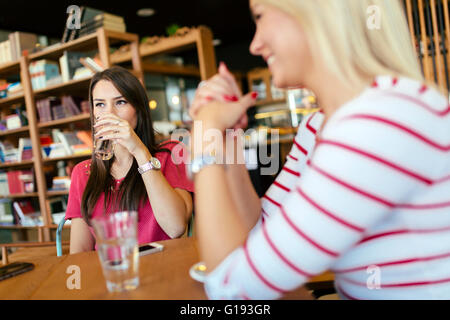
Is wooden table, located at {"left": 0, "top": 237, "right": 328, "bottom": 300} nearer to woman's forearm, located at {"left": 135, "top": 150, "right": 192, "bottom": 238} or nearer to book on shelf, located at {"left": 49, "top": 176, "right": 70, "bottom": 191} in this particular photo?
woman's forearm, located at {"left": 135, "top": 150, "right": 192, "bottom": 238}

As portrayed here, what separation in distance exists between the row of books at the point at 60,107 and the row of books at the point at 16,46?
0.67 metres

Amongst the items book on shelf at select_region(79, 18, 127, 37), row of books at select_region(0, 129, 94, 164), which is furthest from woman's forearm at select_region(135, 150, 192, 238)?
book on shelf at select_region(79, 18, 127, 37)

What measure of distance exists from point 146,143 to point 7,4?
5.04 m

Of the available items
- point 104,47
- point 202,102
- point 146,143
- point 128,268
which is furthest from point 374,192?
point 104,47

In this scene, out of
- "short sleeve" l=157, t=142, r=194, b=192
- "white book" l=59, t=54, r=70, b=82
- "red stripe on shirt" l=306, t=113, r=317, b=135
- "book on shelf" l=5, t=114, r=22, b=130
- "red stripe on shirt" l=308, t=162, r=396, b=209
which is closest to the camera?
"red stripe on shirt" l=308, t=162, r=396, b=209

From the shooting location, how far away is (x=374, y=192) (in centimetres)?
58

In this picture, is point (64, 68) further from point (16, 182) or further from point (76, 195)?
point (76, 195)

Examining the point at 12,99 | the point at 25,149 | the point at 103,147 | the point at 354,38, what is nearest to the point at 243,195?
the point at 354,38

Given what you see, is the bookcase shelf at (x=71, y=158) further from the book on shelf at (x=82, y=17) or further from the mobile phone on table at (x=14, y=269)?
the mobile phone on table at (x=14, y=269)

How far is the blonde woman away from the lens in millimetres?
584

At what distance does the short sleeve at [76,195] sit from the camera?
1.72m

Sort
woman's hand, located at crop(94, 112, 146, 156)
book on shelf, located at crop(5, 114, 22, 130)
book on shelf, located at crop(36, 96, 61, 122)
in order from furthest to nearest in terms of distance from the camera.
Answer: book on shelf, located at crop(5, 114, 22, 130) < book on shelf, located at crop(36, 96, 61, 122) < woman's hand, located at crop(94, 112, 146, 156)

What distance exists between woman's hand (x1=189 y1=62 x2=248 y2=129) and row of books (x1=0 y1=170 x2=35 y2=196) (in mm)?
4293
